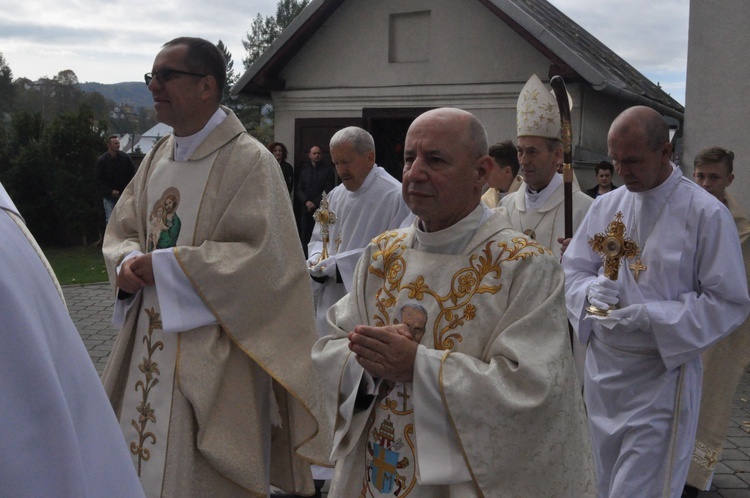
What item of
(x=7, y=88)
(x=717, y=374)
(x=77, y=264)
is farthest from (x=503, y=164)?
(x=7, y=88)

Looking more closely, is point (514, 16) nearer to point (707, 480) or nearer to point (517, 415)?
point (707, 480)

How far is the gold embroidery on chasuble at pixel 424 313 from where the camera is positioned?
259 centimetres

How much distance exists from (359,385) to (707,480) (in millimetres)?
3240

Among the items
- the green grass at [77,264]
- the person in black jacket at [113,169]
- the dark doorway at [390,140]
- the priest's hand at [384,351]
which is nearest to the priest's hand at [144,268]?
the priest's hand at [384,351]

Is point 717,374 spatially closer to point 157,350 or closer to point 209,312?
point 209,312

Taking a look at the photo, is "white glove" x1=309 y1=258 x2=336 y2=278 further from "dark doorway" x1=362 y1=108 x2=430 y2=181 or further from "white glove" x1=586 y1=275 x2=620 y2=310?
"dark doorway" x1=362 y1=108 x2=430 y2=181

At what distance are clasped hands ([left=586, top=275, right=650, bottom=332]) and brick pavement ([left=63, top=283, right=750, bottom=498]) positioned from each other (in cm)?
174

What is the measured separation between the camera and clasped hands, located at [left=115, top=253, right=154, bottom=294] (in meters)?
3.56

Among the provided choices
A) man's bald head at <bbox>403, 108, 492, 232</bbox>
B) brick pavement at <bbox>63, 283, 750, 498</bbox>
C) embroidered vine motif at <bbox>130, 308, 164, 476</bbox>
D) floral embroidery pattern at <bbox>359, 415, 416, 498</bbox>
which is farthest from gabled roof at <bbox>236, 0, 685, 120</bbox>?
floral embroidery pattern at <bbox>359, 415, 416, 498</bbox>

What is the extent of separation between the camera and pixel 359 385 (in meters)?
2.67

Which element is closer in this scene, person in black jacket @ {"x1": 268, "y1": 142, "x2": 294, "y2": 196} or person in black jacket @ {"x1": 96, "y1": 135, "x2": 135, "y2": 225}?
person in black jacket @ {"x1": 268, "y1": 142, "x2": 294, "y2": 196}

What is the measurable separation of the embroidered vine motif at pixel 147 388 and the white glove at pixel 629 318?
208 cm

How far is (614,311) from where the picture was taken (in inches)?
157

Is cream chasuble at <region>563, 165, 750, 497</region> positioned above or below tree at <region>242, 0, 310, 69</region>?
below
